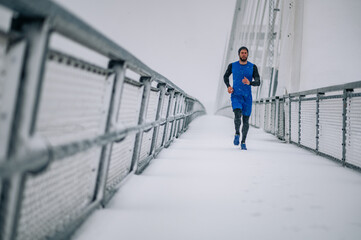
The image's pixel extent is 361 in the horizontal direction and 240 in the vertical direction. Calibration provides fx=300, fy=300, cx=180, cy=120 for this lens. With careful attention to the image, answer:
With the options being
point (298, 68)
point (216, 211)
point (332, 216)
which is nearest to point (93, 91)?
point (216, 211)

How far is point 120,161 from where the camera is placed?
2.27m

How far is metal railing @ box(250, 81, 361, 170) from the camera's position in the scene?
333 cm

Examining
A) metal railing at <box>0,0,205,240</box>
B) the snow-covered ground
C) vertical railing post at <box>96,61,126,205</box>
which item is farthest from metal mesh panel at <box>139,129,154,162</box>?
vertical railing post at <box>96,61,126,205</box>

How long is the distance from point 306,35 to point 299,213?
732 cm

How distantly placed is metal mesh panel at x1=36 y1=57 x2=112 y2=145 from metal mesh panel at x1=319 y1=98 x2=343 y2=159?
3.21 metres

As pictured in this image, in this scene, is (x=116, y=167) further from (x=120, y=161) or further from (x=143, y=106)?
(x=143, y=106)

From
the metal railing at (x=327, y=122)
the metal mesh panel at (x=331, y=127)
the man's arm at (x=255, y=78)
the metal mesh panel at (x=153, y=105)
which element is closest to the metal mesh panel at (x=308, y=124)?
the metal railing at (x=327, y=122)

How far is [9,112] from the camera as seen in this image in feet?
2.72

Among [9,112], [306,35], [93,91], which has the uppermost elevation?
[306,35]

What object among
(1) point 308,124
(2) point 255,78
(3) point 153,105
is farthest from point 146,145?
(1) point 308,124

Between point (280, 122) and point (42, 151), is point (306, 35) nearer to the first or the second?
point (280, 122)

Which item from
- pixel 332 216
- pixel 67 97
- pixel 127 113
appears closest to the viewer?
pixel 67 97

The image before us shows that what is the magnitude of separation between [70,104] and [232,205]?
127 cm

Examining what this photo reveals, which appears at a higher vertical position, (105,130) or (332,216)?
(105,130)
